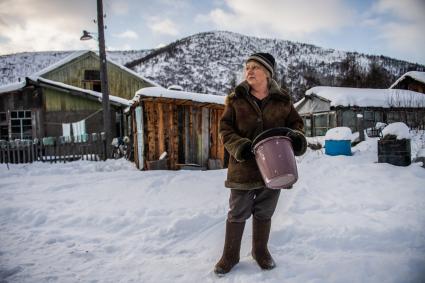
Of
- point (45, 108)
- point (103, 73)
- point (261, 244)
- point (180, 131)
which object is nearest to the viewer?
point (261, 244)

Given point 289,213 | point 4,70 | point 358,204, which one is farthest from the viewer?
→ point 4,70

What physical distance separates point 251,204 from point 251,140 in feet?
1.76

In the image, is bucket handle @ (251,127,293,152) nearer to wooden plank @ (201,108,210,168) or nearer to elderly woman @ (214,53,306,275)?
elderly woman @ (214,53,306,275)

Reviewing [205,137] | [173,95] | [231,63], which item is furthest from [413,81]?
[231,63]

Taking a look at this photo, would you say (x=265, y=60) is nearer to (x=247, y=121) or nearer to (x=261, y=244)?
(x=247, y=121)

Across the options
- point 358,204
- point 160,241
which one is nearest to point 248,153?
point 160,241

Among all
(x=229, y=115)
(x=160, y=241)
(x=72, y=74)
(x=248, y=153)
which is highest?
(x=72, y=74)

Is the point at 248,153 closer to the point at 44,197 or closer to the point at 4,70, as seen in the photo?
the point at 44,197

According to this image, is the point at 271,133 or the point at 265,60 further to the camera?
the point at 265,60

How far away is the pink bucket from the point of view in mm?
2084

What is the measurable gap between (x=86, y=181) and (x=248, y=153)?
5192 mm

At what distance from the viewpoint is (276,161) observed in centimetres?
210

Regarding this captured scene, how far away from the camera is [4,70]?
2259 inches

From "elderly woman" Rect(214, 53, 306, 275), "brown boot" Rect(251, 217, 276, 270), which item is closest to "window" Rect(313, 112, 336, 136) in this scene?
"elderly woman" Rect(214, 53, 306, 275)
